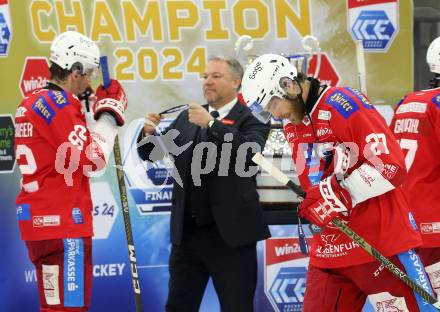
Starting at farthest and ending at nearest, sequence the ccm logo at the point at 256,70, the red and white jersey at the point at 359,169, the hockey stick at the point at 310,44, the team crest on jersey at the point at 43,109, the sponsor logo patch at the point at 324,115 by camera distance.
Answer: the hockey stick at the point at 310,44, the team crest on jersey at the point at 43,109, the ccm logo at the point at 256,70, the sponsor logo patch at the point at 324,115, the red and white jersey at the point at 359,169

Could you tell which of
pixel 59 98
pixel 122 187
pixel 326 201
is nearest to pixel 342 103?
pixel 326 201

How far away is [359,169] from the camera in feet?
9.86

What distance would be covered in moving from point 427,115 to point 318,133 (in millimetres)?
978

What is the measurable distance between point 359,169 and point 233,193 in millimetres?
1100

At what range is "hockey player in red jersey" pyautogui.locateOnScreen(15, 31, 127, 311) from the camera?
3.51 meters

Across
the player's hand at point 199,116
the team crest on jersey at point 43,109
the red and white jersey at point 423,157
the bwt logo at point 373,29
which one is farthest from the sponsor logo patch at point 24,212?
the bwt logo at point 373,29

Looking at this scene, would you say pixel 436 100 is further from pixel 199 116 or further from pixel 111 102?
pixel 111 102

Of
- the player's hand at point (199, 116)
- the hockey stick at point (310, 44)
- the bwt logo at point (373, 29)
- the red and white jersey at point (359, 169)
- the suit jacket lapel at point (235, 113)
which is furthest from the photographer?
the bwt logo at point (373, 29)

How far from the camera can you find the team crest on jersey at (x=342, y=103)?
3.04 m

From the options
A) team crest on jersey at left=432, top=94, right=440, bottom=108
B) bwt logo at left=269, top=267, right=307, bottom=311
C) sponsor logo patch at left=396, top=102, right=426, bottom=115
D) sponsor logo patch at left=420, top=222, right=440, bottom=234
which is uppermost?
team crest on jersey at left=432, top=94, right=440, bottom=108

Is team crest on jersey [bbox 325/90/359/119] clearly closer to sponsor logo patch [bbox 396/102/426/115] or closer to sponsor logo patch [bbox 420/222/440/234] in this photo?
sponsor logo patch [bbox 396/102/426/115]

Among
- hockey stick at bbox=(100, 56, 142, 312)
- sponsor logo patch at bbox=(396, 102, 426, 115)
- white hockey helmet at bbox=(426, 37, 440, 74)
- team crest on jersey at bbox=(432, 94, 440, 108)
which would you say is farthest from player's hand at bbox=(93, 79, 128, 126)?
white hockey helmet at bbox=(426, 37, 440, 74)

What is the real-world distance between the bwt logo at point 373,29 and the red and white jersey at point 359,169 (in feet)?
5.84

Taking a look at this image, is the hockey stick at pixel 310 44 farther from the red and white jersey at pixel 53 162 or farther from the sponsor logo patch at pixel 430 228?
the red and white jersey at pixel 53 162
